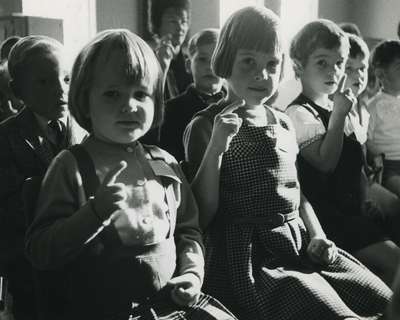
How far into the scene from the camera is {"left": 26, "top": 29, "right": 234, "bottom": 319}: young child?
119 centimetres

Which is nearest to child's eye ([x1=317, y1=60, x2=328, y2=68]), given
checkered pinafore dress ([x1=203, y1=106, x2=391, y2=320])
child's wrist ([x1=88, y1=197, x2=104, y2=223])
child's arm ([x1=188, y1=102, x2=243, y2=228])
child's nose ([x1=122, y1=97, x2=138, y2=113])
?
checkered pinafore dress ([x1=203, y1=106, x2=391, y2=320])

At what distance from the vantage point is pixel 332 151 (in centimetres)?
189

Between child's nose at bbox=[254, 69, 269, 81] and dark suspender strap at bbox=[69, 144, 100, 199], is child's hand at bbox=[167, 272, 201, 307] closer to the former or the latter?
dark suspender strap at bbox=[69, 144, 100, 199]

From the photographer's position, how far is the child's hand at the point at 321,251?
157 cm

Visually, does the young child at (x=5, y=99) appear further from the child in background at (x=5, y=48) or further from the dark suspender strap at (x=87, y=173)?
the dark suspender strap at (x=87, y=173)

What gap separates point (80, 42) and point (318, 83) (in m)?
2.13

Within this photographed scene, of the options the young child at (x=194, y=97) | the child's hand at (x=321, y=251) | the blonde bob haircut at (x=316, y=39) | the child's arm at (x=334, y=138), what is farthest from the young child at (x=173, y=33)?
the child's hand at (x=321, y=251)

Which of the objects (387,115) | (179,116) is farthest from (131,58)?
(387,115)

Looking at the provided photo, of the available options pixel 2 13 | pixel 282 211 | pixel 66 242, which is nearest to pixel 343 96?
pixel 282 211

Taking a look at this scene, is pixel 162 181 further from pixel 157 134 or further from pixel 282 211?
pixel 157 134

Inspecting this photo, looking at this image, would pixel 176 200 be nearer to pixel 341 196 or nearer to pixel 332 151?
pixel 332 151

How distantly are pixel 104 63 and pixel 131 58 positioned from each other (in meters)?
0.06

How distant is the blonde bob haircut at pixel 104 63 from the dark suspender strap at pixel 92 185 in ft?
0.48

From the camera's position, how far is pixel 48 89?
159 centimetres
